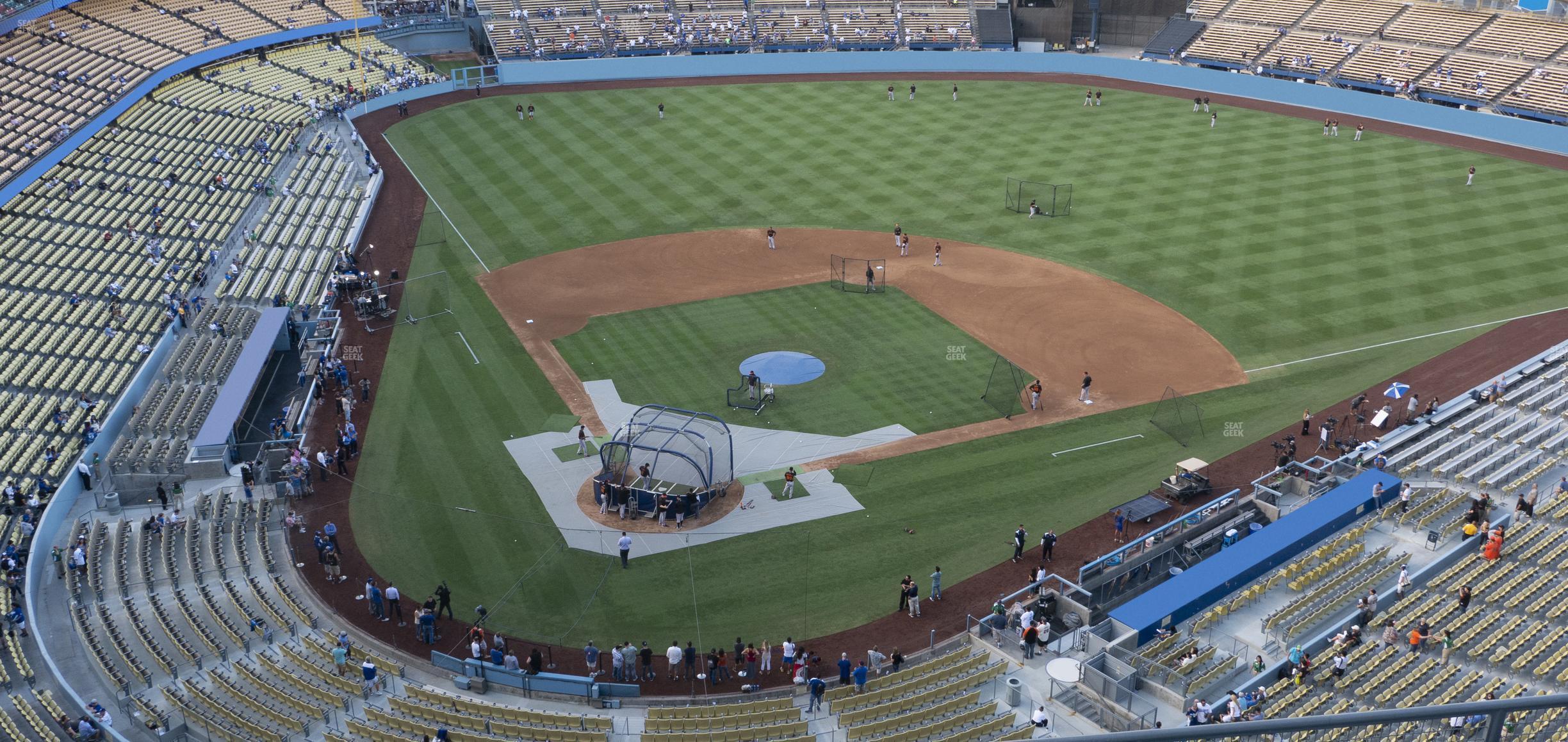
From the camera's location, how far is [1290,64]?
7588cm

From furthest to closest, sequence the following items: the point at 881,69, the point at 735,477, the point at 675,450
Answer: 1. the point at 881,69
2. the point at 735,477
3. the point at 675,450

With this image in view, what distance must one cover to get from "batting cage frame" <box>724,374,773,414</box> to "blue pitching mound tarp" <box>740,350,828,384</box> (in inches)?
40.2

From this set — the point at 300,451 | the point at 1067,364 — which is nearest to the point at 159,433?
the point at 300,451

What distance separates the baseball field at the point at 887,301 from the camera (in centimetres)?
3306

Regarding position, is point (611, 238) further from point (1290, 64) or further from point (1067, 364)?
point (1290, 64)

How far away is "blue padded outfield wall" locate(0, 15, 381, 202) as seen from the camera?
5550cm

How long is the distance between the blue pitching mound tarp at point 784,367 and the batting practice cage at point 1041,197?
1913 centimetres

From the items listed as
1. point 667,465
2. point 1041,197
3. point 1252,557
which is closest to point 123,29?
point 1041,197

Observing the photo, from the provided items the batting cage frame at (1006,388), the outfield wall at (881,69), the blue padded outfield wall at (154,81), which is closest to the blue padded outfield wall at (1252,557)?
the batting cage frame at (1006,388)

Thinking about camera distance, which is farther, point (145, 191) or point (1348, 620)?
point (145, 191)

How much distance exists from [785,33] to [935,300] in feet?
145

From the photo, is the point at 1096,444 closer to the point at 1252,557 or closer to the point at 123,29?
the point at 1252,557

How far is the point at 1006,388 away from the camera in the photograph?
4097 cm

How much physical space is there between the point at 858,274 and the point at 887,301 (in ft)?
10.1
